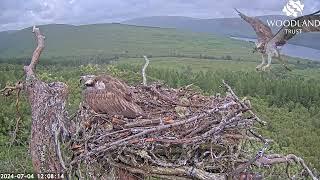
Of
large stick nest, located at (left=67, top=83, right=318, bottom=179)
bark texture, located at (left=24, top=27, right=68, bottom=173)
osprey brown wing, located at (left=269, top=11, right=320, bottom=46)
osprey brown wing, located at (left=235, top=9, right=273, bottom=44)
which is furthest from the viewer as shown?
bark texture, located at (left=24, top=27, right=68, bottom=173)

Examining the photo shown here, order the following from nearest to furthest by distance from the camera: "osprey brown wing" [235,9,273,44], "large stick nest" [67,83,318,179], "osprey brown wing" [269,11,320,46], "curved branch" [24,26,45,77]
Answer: "osprey brown wing" [269,11,320,46]
"osprey brown wing" [235,9,273,44]
"large stick nest" [67,83,318,179]
"curved branch" [24,26,45,77]

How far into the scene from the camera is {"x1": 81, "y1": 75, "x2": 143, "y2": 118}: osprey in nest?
14.6 ft

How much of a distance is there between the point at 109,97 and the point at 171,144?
31.4 inches

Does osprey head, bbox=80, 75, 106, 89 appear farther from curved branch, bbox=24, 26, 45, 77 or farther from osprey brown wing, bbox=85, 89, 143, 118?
curved branch, bbox=24, 26, 45, 77

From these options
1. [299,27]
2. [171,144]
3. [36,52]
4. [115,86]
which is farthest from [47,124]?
[299,27]

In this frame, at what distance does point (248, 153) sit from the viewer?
4492mm

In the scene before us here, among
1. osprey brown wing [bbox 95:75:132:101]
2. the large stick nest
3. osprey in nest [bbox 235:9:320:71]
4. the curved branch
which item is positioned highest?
osprey in nest [bbox 235:9:320:71]

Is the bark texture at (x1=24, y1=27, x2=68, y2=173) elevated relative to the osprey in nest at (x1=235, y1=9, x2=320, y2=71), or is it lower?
lower

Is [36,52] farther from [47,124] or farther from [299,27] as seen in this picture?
[299,27]

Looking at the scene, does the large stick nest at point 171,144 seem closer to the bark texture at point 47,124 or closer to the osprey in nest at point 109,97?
the osprey in nest at point 109,97

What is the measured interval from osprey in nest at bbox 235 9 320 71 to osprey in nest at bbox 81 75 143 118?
1628 mm

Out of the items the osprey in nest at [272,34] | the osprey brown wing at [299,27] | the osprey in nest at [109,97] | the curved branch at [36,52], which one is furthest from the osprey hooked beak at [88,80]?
the osprey brown wing at [299,27]

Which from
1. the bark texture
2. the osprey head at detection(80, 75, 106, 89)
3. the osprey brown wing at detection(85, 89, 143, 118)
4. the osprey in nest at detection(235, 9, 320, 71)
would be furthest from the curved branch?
the osprey in nest at detection(235, 9, 320, 71)

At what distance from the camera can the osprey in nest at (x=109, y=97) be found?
14.6 ft
